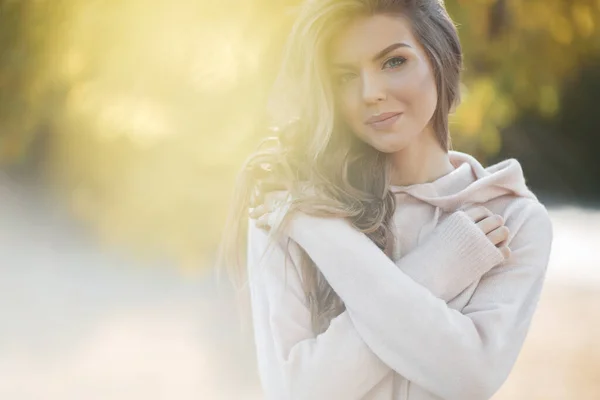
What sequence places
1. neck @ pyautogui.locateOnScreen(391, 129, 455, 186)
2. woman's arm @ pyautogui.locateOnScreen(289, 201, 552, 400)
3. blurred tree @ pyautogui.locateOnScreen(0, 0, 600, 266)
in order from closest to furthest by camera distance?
woman's arm @ pyautogui.locateOnScreen(289, 201, 552, 400) < neck @ pyautogui.locateOnScreen(391, 129, 455, 186) < blurred tree @ pyautogui.locateOnScreen(0, 0, 600, 266)

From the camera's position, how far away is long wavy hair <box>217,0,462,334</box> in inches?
30.7

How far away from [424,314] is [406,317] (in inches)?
0.7

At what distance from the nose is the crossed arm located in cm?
13

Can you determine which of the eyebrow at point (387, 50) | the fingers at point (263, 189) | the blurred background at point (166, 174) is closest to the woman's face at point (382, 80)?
the eyebrow at point (387, 50)

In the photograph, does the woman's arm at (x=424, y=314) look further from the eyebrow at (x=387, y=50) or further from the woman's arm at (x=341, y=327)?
the eyebrow at (x=387, y=50)

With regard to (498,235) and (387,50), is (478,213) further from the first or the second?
(387,50)

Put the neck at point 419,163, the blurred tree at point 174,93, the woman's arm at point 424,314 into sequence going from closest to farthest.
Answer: the woman's arm at point 424,314 → the neck at point 419,163 → the blurred tree at point 174,93

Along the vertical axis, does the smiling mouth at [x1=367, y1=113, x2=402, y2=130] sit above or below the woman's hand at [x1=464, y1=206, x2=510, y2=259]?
above

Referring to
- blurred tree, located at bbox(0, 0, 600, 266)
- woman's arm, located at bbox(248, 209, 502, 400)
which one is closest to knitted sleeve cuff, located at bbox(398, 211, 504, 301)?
woman's arm, located at bbox(248, 209, 502, 400)

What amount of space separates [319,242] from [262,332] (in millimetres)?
115

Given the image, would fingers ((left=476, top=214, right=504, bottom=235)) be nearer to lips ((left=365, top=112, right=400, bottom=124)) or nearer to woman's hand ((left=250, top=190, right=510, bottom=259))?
woman's hand ((left=250, top=190, right=510, bottom=259))

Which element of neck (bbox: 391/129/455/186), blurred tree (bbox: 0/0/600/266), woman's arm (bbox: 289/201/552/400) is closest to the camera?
woman's arm (bbox: 289/201/552/400)

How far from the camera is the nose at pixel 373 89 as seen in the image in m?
0.77

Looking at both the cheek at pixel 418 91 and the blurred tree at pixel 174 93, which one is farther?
the blurred tree at pixel 174 93
